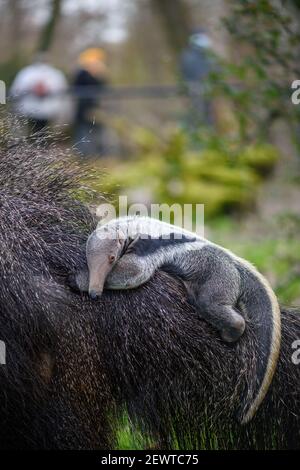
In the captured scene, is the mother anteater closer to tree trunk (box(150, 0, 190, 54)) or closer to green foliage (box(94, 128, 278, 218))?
green foliage (box(94, 128, 278, 218))

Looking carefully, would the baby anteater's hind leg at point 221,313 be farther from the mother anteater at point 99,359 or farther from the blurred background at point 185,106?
the blurred background at point 185,106

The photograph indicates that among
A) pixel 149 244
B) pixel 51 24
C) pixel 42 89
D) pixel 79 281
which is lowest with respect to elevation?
pixel 79 281

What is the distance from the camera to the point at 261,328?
2.98 meters

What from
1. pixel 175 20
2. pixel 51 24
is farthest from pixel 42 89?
pixel 51 24

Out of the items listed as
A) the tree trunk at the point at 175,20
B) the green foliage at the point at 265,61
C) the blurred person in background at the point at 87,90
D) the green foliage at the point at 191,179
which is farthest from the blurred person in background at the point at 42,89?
the green foliage at the point at 265,61

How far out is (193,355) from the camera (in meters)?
2.94

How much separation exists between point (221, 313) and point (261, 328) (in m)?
0.18

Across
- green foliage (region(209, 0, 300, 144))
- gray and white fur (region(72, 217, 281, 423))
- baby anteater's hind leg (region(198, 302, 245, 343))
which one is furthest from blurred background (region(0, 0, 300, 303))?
baby anteater's hind leg (region(198, 302, 245, 343))

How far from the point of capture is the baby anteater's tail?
294cm

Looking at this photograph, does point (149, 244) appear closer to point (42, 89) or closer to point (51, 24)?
point (42, 89)

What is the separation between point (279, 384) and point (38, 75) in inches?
331

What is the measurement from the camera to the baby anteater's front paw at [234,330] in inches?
114

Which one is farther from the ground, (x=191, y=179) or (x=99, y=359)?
(x=191, y=179)
